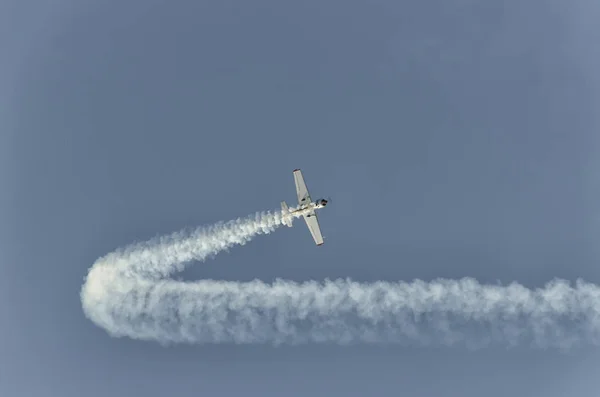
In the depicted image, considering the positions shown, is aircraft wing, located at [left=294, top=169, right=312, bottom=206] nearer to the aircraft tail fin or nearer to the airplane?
the airplane

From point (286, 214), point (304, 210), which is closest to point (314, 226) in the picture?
point (304, 210)

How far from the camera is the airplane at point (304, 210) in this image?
61344 millimetres

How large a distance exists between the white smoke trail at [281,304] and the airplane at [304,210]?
13.7ft

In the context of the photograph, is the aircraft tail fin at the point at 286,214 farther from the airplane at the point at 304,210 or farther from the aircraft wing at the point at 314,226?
the aircraft wing at the point at 314,226

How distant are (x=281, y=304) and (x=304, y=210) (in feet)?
34.3

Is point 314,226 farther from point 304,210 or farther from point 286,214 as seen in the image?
point 286,214

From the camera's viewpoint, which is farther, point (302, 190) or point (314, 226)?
point (314, 226)

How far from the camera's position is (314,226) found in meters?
62.8

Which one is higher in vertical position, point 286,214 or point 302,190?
point 302,190

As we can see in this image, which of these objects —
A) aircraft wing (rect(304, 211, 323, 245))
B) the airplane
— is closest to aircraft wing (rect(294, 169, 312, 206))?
the airplane

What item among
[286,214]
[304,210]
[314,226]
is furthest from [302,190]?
[314,226]

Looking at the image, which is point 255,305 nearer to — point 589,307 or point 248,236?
point 248,236

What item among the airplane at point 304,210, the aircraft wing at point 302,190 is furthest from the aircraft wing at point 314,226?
the aircraft wing at point 302,190

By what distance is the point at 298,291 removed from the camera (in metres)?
56.4
